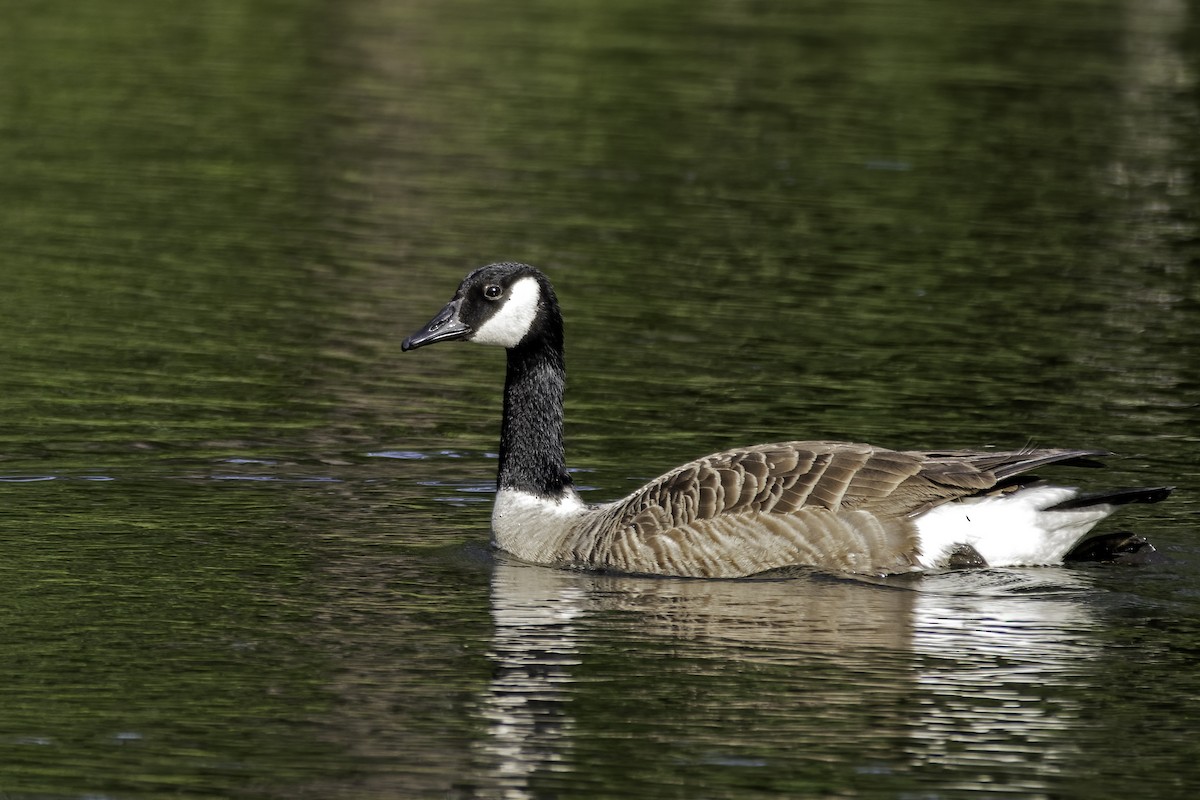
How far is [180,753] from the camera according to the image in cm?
934

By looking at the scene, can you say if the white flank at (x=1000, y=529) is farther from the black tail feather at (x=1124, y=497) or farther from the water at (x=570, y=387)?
the black tail feather at (x=1124, y=497)

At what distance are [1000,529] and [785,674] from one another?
2.54m

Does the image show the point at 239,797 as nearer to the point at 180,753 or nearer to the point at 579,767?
the point at 180,753

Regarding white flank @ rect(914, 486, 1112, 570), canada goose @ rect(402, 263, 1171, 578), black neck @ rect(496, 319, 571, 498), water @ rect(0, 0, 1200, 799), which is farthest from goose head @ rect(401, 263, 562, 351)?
white flank @ rect(914, 486, 1112, 570)

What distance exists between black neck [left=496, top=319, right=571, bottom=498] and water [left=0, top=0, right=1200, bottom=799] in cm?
68

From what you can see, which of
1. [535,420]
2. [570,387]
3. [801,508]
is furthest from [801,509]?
[570,387]

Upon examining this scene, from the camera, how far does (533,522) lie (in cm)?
1352

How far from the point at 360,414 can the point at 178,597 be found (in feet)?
17.3

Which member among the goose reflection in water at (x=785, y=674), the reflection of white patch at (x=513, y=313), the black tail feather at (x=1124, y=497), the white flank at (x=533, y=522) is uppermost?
the reflection of white patch at (x=513, y=313)

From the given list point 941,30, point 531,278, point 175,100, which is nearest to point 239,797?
point 531,278

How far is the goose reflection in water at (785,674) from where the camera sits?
946cm

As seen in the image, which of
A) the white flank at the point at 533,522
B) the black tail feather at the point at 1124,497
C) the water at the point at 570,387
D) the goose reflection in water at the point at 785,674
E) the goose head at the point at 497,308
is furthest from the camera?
the goose head at the point at 497,308

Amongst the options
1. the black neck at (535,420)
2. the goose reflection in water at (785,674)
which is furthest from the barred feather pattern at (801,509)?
the black neck at (535,420)

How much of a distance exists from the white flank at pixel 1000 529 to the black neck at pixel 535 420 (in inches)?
104
